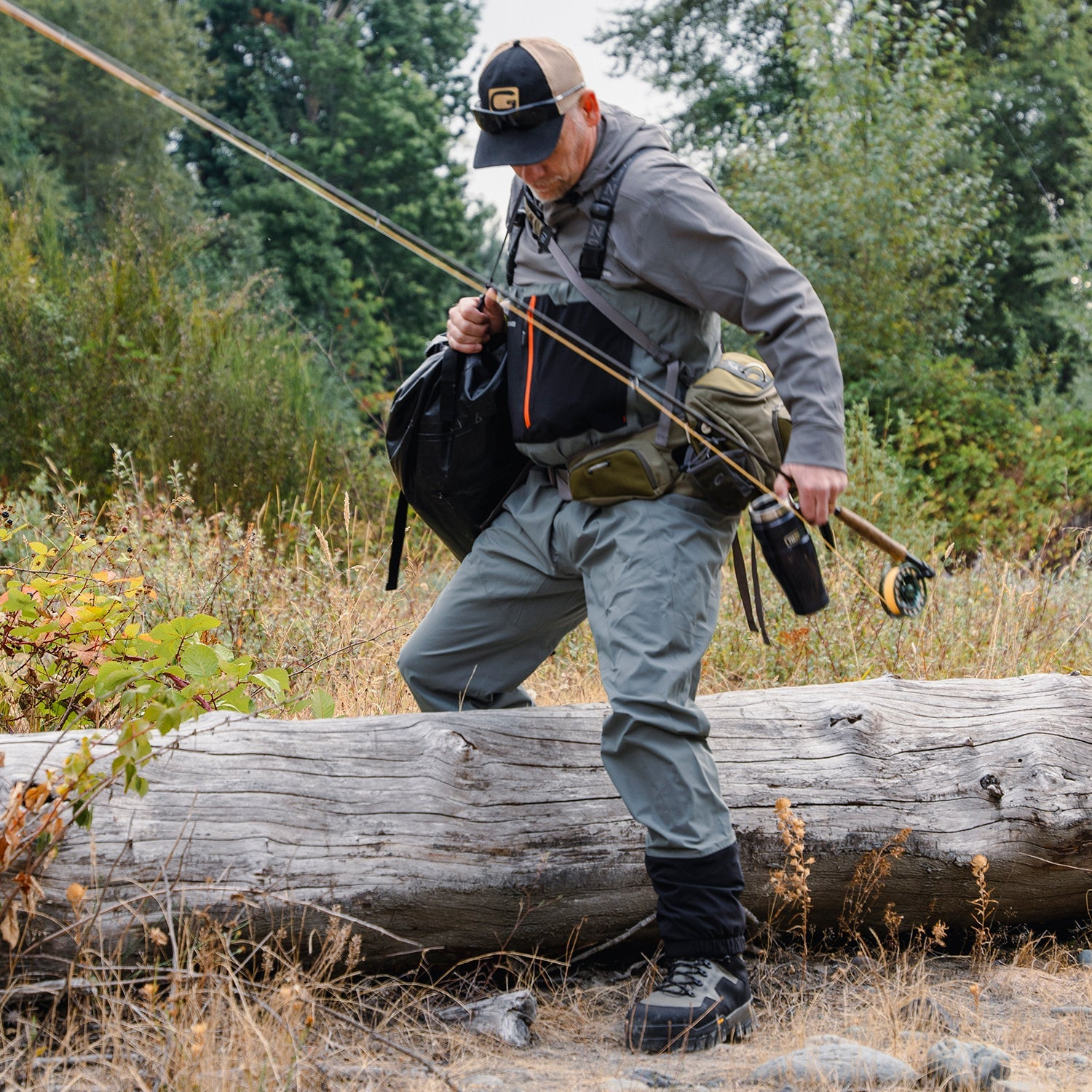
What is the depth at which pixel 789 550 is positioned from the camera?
268 centimetres

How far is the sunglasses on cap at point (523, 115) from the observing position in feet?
8.65

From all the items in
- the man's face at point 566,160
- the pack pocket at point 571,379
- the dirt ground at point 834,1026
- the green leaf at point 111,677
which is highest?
the man's face at point 566,160

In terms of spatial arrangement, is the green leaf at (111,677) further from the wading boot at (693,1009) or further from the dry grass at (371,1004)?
the wading boot at (693,1009)

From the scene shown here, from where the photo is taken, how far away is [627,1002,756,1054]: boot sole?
8.59ft

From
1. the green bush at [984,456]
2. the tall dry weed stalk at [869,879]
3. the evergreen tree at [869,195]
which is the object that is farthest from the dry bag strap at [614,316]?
the evergreen tree at [869,195]

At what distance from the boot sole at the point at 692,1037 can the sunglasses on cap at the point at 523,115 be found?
2122mm

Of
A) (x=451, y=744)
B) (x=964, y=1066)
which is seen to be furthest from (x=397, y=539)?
(x=964, y=1066)

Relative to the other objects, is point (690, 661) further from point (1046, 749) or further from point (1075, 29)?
point (1075, 29)

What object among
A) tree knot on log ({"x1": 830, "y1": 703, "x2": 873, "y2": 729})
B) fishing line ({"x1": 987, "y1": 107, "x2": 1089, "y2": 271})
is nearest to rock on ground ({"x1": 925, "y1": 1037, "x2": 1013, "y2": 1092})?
tree knot on log ({"x1": 830, "y1": 703, "x2": 873, "y2": 729})

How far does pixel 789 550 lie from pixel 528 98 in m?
1.21

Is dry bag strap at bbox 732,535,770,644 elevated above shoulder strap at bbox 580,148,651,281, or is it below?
below

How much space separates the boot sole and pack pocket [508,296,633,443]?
4.64 ft

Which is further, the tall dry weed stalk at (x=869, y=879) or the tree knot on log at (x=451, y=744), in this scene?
the tall dry weed stalk at (x=869, y=879)

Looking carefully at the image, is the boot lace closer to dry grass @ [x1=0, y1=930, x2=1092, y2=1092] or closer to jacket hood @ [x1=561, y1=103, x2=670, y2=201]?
dry grass @ [x1=0, y1=930, x2=1092, y2=1092]
